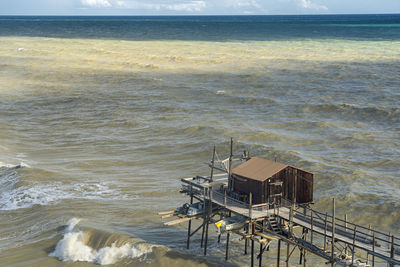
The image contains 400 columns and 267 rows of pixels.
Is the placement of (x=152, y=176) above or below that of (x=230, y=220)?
below

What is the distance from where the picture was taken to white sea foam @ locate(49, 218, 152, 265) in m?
27.9

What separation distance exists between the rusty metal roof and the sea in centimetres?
477

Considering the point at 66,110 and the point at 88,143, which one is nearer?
the point at 88,143

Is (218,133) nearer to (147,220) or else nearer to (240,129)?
(240,129)

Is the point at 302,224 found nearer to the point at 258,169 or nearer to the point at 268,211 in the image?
the point at 268,211

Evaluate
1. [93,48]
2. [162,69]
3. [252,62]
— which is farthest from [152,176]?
[93,48]

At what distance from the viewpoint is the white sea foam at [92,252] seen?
91.5 ft

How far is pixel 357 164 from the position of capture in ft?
148

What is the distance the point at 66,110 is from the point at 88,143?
1631 cm

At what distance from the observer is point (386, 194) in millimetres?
38062

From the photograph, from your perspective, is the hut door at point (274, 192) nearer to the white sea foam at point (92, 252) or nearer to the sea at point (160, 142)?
the sea at point (160, 142)

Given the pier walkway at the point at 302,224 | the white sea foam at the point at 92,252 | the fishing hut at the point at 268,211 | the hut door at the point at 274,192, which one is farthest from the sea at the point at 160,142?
the hut door at the point at 274,192

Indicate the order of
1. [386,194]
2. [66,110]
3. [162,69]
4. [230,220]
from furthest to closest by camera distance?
[162,69] < [66,110] < [386,194] < [230,220]

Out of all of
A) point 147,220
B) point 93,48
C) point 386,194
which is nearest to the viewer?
point 147,220
